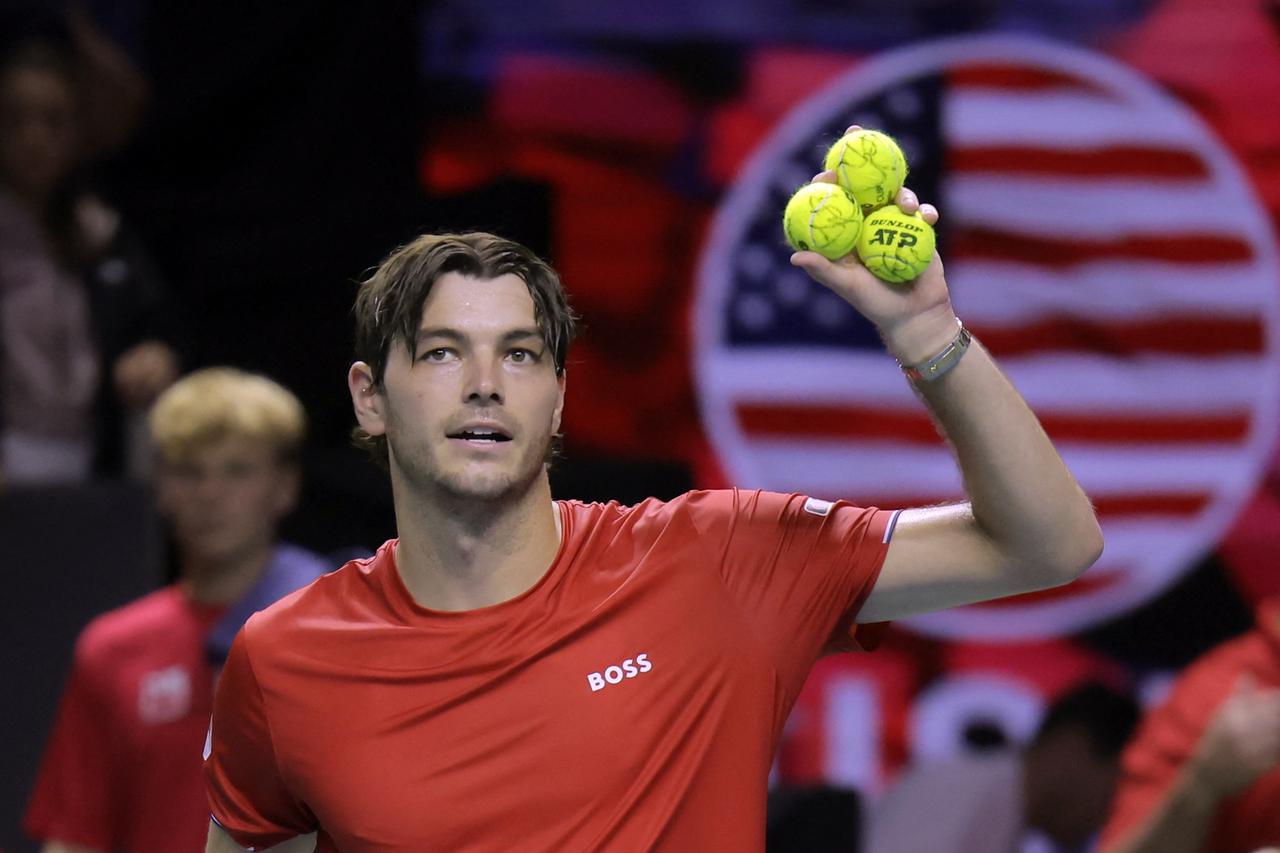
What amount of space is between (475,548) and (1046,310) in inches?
132

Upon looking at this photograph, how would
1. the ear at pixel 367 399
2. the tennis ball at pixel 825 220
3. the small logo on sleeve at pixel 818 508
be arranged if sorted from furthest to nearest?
the ear at pixel 367 399
the small logo on sleeve at pixel 818 508
the tennis ball at pixel 825 220

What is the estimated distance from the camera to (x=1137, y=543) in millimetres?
5582

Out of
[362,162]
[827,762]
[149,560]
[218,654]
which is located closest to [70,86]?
[362,162]

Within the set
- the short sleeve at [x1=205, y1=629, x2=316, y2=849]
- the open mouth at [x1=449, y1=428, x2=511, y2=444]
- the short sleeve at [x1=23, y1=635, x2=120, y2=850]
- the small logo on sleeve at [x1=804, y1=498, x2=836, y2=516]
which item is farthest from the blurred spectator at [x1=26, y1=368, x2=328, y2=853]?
the small logo on sleeve at [x1=804, y1=498, x2=836, y2=516]

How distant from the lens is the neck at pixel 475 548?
2.58m

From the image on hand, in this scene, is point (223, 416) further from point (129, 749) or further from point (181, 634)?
point (129, 749)

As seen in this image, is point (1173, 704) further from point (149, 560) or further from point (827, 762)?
point (149, 560)

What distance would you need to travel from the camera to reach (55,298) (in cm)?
509

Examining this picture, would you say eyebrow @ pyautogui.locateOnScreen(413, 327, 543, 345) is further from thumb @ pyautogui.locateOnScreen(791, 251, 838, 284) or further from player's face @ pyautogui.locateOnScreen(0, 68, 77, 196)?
player's face @ pyautogui.locateOnScreen(0, 68, 77, 196)

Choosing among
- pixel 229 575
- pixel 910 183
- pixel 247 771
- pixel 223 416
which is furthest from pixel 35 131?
pixel 247 771

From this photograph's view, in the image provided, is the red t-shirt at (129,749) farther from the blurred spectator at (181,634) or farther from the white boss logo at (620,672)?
the white boss logo at (620,672)

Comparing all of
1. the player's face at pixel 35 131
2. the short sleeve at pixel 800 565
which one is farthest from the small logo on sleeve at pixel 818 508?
the player's face at pixel 35 131

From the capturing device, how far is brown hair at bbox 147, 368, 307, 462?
14.4ft

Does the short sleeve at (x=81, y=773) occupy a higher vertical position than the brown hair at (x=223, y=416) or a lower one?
lower
